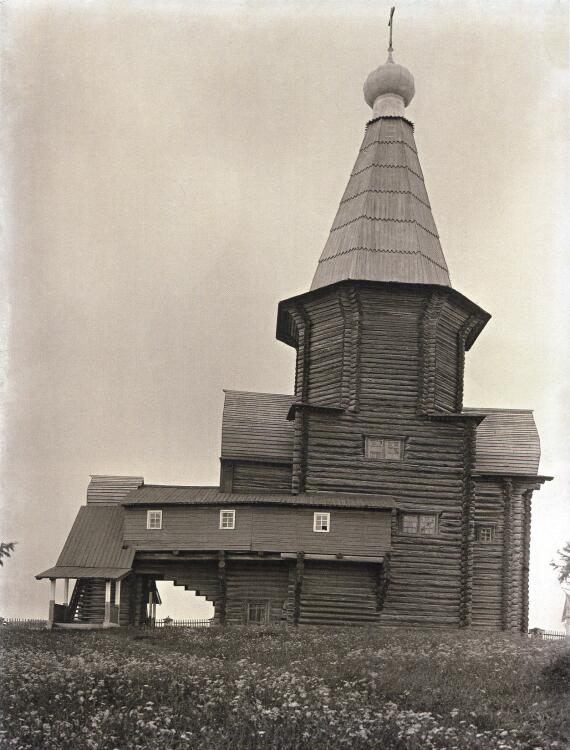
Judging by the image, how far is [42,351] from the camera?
136 ft

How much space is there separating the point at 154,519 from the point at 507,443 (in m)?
13.6

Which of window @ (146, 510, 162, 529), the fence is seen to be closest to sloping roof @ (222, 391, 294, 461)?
window @ (146, 510, 162, 529)

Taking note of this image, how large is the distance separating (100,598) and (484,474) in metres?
14.2

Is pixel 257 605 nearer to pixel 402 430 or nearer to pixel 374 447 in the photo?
pixel 374 447

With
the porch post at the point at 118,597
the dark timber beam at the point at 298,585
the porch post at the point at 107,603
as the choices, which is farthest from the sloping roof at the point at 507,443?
the porch post at the point at 107,603

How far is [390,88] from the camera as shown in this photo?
41.8 meters

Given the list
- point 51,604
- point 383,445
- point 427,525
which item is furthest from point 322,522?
point 51,604

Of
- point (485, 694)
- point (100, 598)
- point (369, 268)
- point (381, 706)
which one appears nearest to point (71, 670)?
point (381, 706)

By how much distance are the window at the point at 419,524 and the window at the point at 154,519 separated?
26.5 feet

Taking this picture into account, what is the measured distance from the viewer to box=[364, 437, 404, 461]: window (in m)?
35.1

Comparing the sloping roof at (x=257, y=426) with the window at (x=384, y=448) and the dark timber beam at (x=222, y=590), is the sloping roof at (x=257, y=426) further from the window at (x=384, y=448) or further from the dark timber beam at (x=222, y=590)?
the dark timber beam at (x=222, y=590)

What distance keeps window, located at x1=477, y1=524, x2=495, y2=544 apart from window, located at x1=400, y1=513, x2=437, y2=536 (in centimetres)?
346

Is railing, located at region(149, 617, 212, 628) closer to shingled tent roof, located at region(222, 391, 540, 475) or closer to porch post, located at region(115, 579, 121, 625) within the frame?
porch post, located at region(115, 579, 121, 625)

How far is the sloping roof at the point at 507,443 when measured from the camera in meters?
37.8
